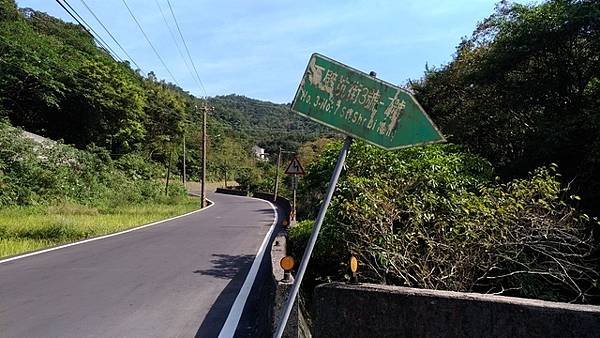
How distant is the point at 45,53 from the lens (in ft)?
133

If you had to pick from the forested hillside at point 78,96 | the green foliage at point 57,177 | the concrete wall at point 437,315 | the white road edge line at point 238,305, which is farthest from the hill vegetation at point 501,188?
the green foliage at point 57,177

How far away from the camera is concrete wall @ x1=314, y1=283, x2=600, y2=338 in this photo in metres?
3.56

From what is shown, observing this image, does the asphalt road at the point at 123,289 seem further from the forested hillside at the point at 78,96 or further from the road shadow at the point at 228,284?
the forested hillside at the point at 78,96

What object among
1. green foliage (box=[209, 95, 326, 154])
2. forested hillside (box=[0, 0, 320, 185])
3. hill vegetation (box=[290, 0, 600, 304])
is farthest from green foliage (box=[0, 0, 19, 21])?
hill vegetation (box=[290, 0, 600, 304])

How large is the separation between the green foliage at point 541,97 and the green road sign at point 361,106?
6920 millimetres

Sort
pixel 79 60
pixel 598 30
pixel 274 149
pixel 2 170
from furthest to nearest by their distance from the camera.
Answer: pixel 274 149
pixel 79 60
pixel 2 170
pixel 598 30

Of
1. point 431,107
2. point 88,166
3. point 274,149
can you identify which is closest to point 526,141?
point 431,107

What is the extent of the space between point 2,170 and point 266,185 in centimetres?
4002

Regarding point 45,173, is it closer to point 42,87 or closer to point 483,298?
point 42,87

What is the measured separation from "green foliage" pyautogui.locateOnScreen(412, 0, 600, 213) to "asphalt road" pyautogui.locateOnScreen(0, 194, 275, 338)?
22.0 ft

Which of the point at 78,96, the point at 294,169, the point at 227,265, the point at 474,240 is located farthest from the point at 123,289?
the point at 78,96

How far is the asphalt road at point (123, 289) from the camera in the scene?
5891 millimetres

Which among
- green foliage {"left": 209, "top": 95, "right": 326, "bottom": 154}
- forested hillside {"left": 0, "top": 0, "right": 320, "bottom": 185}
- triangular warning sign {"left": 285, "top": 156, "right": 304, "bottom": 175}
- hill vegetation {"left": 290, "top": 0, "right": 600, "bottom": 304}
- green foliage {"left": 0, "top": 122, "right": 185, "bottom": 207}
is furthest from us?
green foliage {"left": 209, "top": 95, "right": 326, "bottom": 154}

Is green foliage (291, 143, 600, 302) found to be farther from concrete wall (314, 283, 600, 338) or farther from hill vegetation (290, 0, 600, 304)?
concrete wall (314, 283, 600, 338)
